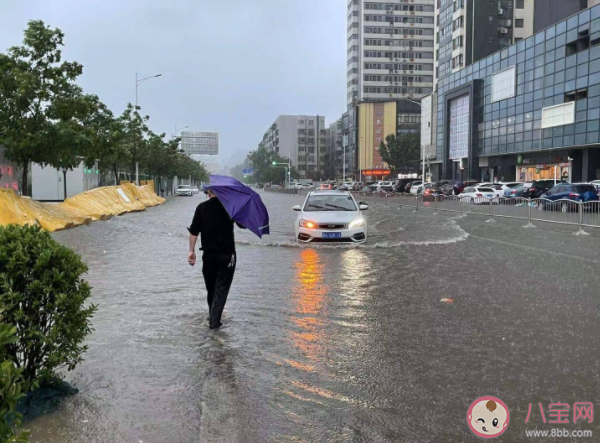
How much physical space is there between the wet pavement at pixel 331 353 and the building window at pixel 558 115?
144 feet

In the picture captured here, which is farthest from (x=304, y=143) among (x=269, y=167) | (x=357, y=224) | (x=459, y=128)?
(x=357, y=224)

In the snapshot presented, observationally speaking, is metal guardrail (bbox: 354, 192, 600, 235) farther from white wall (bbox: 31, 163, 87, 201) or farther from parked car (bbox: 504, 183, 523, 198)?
white wall (bbox: 31, 163, 87, 201)

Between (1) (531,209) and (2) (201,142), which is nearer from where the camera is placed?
(1) (531,209)

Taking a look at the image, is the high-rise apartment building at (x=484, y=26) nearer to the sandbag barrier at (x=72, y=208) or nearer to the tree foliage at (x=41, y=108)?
the sandbag barrier at (x=72, y=208)

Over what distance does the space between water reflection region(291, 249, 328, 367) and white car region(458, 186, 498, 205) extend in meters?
17.8

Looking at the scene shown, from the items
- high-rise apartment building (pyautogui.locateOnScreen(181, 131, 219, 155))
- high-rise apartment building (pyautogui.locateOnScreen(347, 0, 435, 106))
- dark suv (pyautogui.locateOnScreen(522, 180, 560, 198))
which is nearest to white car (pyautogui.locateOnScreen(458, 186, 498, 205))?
dark suv (pyautogui.locateOnScreen(522, 180, 560, 198))

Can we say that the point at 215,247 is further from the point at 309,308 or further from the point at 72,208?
the point at 72,208

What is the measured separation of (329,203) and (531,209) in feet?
34.5

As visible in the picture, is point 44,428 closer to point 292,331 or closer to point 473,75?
point 292,331

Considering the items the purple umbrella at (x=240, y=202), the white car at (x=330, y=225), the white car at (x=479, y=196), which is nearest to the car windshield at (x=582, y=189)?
the white car at (x=479, y=196)

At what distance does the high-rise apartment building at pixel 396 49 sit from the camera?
120875 mm

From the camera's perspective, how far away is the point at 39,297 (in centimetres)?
381

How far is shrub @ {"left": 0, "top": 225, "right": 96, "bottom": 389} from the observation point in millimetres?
3678

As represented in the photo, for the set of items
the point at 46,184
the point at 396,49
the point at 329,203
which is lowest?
the point at 329,203
